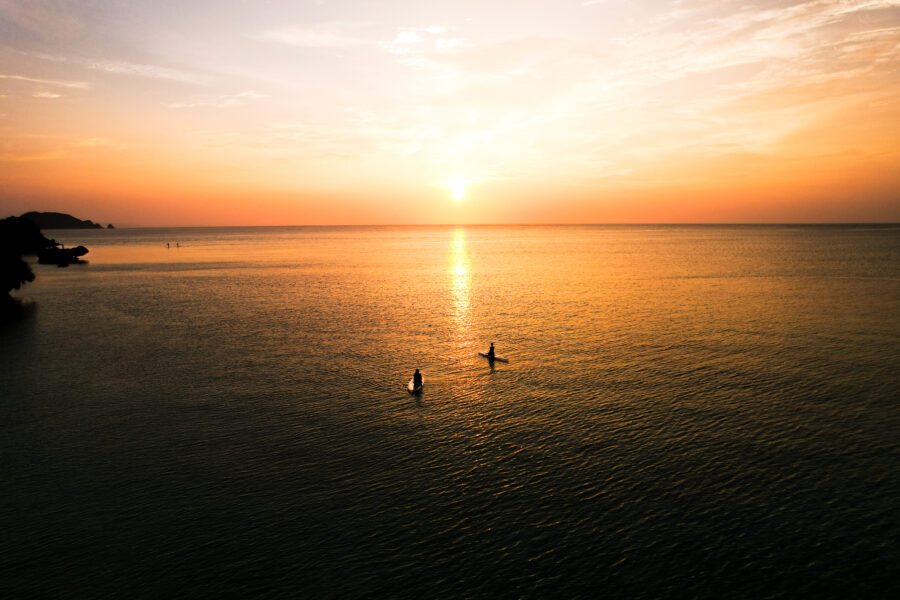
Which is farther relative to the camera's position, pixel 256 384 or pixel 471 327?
pixel 471 327

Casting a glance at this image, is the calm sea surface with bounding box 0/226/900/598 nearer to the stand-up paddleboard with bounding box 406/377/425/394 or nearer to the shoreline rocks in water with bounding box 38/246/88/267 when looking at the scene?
the stand-up paddleboard with bounding box 406/377/425/394

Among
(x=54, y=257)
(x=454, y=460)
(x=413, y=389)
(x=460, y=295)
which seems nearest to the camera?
(x=454, y=460)

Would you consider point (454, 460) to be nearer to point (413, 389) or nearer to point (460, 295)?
point (413, 389)

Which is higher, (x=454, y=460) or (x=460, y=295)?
(x=460, y=295)

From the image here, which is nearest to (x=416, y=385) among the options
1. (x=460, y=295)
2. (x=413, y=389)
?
(x=413, y=389)

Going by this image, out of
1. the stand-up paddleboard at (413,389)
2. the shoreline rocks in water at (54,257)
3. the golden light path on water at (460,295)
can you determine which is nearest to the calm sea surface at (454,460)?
the stand-up paddleboard at (413,389)

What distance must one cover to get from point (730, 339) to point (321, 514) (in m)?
50.3

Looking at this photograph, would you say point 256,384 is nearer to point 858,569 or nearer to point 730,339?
point 858,569

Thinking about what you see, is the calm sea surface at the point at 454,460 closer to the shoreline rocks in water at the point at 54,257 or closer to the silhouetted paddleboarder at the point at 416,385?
the silhouetted paddleboarder at the point at 416,385

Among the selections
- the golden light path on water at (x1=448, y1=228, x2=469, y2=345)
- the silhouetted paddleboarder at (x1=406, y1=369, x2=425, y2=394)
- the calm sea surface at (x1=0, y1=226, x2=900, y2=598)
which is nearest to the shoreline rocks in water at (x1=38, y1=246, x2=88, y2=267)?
the calm sea surface at (x1=0, y1=226, x2=900, y2=598)

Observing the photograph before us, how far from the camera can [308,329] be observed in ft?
214

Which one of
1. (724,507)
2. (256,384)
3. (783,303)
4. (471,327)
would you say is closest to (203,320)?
(256,384)

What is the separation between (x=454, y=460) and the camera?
2967cm

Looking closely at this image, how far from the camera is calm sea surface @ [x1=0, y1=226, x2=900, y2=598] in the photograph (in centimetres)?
2048
